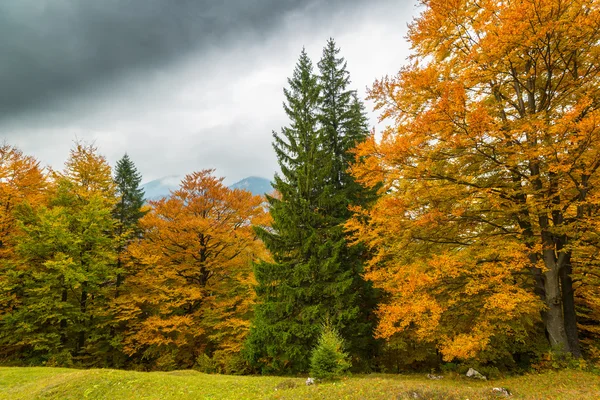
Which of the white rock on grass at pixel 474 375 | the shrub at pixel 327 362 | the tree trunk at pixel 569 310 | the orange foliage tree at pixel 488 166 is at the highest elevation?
the orange foliage tree at pixel 488 166

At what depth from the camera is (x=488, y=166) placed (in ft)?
30.0

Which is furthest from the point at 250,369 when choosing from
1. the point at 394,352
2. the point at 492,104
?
the point at 492,104

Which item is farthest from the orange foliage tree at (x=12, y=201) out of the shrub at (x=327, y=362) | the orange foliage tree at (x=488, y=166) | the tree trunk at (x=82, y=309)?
the orange foliage tree at (x=488, y=166)

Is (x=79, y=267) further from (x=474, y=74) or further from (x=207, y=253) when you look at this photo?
(x=474, y=74)

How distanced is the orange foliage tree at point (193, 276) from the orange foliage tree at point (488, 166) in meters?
11.9

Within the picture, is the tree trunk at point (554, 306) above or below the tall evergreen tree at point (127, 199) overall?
below

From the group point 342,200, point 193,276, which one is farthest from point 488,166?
point 193,276

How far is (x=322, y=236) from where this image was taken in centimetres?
1451

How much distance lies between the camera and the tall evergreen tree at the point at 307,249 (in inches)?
527

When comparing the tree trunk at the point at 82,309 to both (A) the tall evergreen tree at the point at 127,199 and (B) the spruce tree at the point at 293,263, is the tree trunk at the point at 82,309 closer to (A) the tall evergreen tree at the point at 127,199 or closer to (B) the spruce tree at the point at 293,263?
(A) the tall evergreen tree at the point at 127,199

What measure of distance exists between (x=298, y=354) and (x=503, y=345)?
874 centimetres

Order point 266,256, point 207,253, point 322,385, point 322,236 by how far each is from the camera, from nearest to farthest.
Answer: point 322,385 < point 322,236 < point 266,256 < point 207,253

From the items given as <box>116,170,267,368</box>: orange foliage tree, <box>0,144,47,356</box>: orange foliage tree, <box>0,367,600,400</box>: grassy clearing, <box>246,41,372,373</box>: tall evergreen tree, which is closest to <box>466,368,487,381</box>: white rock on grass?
<box>0,367,600,400</box>: grassy clearing

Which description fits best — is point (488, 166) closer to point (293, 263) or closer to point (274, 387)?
point (293, 263)
